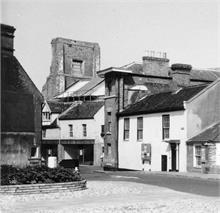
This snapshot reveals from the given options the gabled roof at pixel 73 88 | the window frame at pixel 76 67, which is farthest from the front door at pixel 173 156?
the window frame at pixel 76 67

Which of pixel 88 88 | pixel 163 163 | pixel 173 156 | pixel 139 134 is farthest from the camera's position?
pixel 88 88

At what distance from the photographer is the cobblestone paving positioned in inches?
487

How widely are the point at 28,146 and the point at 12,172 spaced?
41.4ft

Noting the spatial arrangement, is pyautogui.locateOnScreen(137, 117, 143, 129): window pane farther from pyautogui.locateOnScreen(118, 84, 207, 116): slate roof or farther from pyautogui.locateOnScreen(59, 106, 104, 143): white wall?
pyautogui.locateOnScreen(59, 106, 104, 143): white wall

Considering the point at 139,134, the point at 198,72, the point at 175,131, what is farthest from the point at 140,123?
the point at 198,72

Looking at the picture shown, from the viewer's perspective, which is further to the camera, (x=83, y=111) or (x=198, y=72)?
(x=198, y=72)

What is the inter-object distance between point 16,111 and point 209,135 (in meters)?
13.0

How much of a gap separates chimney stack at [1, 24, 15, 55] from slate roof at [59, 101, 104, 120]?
1914 cm

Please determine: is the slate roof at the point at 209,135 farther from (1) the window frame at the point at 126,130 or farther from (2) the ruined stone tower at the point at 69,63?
(2) the ruined stone tower at the point at 69,63

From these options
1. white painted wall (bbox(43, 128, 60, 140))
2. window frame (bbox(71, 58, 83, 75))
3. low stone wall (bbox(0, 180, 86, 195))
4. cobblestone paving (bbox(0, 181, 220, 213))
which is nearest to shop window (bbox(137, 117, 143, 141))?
white painted wall (bbox(43, 128, 60, 140))

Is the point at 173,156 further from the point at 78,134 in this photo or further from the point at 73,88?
the point at 73,88

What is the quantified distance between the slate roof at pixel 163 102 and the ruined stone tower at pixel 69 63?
109 ft

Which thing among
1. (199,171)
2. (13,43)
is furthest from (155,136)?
(13,43)

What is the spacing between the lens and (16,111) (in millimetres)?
30266
